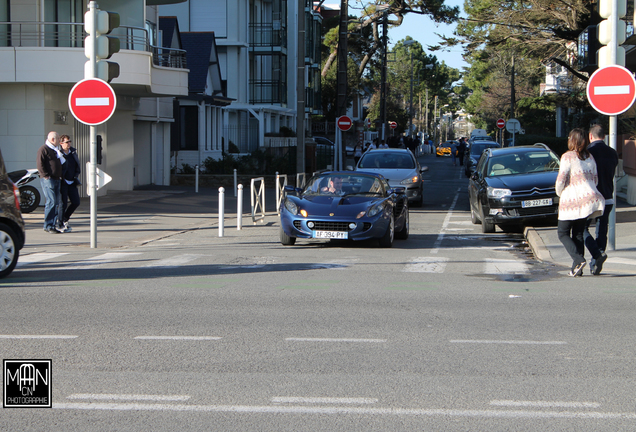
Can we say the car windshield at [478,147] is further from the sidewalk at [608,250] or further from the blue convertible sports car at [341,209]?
the blue convertible sports car at [341,209]

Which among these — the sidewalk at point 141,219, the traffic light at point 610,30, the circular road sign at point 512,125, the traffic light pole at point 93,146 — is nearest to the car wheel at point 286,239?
the sidewalk at point 141,219

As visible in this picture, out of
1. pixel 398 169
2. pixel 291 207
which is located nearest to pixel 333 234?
pixel 291 207

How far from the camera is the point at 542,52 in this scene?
106ft

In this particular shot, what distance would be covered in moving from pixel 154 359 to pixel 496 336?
9.71ft

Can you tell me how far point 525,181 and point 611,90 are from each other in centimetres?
471

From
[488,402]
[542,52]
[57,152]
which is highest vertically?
[542,52]

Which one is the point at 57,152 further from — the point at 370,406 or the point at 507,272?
the point at 370,406

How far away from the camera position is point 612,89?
11.5 metres

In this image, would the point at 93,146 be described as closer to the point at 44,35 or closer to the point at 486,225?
the point at 486,225

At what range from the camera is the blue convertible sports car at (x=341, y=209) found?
43.0 feet

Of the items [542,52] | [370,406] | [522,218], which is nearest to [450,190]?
[542,52]

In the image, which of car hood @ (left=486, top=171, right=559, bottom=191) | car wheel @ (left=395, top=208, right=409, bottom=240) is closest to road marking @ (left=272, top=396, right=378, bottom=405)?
car wheel @ (left=395, top=208, right=409, bottom=240)

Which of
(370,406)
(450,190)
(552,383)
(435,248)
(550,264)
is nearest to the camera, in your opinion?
(370,406)

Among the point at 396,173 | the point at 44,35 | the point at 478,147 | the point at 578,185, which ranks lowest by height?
the point at 578,185
